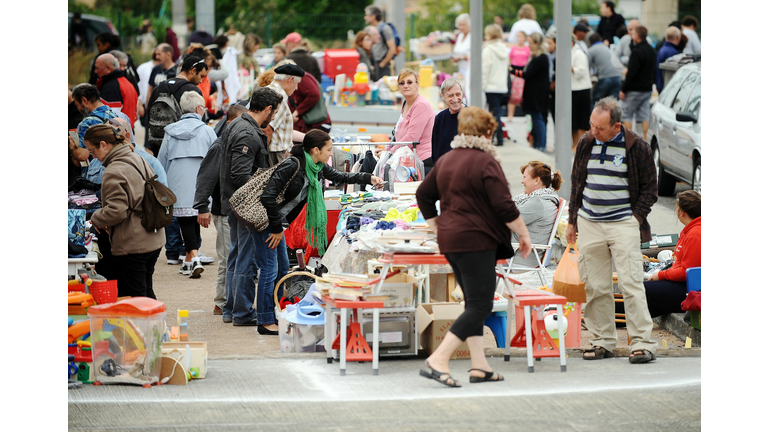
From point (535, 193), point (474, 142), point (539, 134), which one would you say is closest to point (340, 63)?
point (539, 134)

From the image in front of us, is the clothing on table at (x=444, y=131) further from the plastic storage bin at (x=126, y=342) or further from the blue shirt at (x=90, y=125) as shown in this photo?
the plastic storage bin at (x=126, y=342)

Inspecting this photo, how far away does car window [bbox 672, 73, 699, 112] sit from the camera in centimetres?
1313

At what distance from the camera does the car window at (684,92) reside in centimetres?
1313

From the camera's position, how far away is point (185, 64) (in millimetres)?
10609

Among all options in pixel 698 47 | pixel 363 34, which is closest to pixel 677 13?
pixel 698 47

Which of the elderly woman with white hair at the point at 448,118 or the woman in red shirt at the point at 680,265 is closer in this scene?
the woman in red shirt at the point at 680,265

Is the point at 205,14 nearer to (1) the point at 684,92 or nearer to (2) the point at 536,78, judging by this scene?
(2) the point at 536,78

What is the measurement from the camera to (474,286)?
586cm

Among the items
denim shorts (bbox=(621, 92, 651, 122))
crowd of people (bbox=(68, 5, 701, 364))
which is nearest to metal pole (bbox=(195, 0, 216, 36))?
denim shorts (bbox=(621, 92, 651, 122))

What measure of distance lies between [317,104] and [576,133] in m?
6.43

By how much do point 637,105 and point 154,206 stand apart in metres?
12.0

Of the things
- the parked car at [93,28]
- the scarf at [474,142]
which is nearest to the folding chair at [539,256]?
the scarf at [474,142]

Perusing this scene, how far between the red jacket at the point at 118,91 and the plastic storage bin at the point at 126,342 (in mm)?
6305

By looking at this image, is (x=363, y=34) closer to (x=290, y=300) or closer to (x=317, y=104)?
(x=317, y=104)
